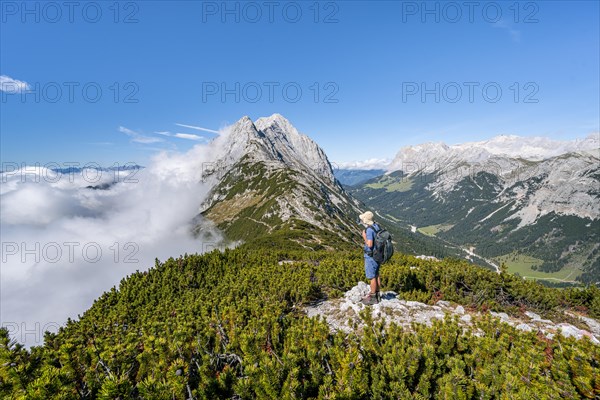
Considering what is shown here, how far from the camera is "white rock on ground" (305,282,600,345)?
41.4ft

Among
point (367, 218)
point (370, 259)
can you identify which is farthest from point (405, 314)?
point (367, 218)

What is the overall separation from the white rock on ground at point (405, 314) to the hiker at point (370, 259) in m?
0.41

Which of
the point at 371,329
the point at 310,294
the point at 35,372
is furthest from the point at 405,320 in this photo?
the point at 35,372

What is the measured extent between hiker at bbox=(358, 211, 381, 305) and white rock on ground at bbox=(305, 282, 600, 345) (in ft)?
1.34

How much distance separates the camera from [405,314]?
13516 mm

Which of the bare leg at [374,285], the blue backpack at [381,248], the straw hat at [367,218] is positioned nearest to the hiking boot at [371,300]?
the bare leg at [374,285]

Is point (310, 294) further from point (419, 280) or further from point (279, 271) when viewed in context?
point (419, 280)

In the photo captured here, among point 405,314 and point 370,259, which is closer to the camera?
point 405,314

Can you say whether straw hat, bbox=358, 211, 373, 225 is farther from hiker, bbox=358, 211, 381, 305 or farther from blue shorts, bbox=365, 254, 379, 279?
blue shorts, bbox=365, 254, 379, 279

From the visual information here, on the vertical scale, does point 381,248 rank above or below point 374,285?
above

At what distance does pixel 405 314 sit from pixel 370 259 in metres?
2.94

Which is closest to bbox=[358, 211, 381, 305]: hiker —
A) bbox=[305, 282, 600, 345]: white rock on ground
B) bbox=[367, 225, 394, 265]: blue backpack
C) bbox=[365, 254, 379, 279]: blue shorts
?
bbox=[365, 254, 379, 279]: blue shorts

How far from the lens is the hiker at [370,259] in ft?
44.7

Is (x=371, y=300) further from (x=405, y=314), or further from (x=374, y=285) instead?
(x=405, y=314)
